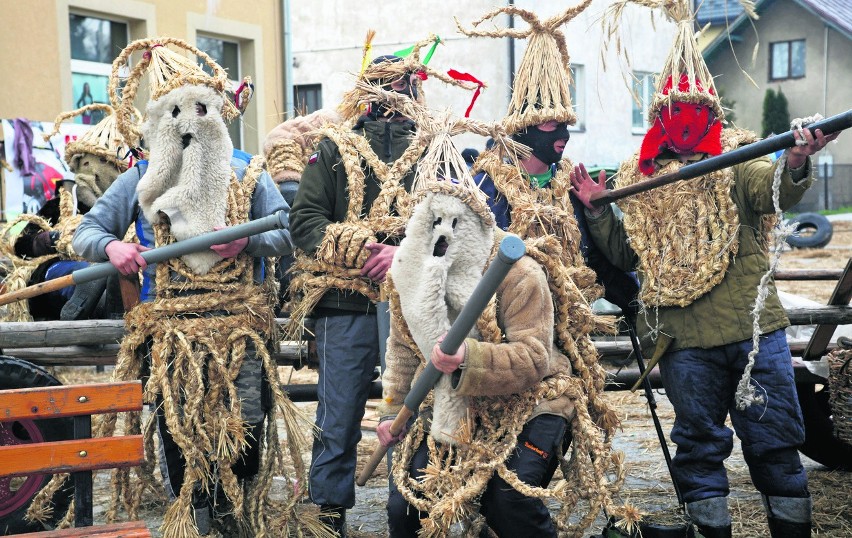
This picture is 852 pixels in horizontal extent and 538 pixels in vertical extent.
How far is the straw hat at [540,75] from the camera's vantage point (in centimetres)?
421

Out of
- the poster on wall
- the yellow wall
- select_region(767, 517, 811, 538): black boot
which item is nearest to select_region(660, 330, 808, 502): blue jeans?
select_region(767, 517, 811, 538): black boot

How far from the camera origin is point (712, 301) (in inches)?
156

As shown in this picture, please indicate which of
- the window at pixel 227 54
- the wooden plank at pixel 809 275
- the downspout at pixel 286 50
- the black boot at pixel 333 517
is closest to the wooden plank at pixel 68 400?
the black boot at pixel 333 517

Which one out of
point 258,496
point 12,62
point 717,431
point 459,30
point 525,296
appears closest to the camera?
point 525,296

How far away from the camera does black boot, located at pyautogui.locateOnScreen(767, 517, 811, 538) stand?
150 inches

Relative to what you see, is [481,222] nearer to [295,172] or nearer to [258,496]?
[258,496]

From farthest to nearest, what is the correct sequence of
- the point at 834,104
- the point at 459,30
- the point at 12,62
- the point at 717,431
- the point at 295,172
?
the point at 834,104, the point at 12,62, the point at 295,172, the point at 459,30, the point at 717,431

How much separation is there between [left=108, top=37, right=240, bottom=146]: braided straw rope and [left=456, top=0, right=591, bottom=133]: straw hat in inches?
43.9

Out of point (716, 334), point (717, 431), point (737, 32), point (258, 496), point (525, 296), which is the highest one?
point (737, 32)

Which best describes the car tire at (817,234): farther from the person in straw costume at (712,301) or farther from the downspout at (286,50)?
the person in straw costume at (712,301)

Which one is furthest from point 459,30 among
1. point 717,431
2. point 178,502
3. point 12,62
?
point 12,62

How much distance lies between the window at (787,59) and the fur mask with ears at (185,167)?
29.3 m

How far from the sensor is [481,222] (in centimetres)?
325

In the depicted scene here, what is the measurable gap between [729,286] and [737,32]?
2789cm
